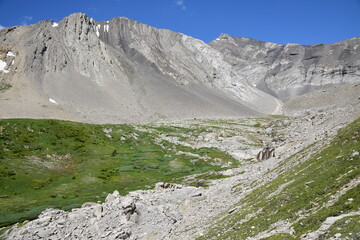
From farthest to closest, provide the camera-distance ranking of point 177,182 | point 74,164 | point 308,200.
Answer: point 74,164
point 177,182
point 308,200

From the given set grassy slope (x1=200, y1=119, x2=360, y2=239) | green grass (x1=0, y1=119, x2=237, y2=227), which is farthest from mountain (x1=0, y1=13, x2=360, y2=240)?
A: green grass (x1=0, y1=119, x2=237, y2=227)

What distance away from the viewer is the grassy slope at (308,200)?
18.6 m

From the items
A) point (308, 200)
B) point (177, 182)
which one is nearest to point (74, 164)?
point (177, 182)

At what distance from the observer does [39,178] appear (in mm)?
73562

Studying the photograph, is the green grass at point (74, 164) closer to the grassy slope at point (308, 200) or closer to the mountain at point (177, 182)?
the mountain at point (177, 182)

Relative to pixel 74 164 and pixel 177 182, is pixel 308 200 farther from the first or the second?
pixel 74 164

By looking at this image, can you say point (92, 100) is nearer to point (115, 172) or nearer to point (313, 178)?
point (115, 172)

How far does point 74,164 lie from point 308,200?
76332mm

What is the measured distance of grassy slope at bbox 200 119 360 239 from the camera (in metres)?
18.6

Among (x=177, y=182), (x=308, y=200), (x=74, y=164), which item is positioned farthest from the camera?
(x=74, y=164)

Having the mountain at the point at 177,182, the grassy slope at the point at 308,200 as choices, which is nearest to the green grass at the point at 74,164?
the mountain at the point at 177,182

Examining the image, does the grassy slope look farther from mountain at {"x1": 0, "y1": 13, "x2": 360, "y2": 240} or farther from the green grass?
the green grass

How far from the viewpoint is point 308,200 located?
73.7 feet

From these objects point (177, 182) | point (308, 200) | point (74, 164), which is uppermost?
point (308, 200)
